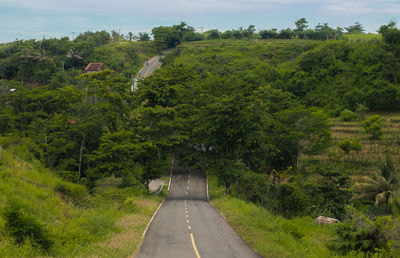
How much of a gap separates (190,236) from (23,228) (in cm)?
805

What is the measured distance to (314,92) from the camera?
3238 inches

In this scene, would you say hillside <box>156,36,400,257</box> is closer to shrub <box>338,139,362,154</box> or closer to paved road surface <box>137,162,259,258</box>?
shrub <box>338,139,362,154</box>

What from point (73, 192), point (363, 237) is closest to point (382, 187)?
point (363, 237)

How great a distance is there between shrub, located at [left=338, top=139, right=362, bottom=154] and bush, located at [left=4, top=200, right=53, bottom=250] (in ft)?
163

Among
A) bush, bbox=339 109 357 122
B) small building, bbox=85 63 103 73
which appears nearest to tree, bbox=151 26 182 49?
small building, bbox=85 63 103 73

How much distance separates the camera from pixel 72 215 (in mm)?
21078

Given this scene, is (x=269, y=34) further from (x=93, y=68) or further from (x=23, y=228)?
(x=23, y=228)

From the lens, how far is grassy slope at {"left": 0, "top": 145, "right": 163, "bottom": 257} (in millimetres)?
14695

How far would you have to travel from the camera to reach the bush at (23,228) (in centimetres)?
1394

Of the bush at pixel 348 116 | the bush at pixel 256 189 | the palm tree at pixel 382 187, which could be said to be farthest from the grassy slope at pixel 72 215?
the bush at pixel 348 116

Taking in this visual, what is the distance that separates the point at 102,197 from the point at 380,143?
156 feet

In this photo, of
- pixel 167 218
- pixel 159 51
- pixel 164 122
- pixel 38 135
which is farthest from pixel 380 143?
pixel 159 51

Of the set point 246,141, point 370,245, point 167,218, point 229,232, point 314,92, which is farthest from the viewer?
point 314,92

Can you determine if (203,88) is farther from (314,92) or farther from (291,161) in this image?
(314,92)
